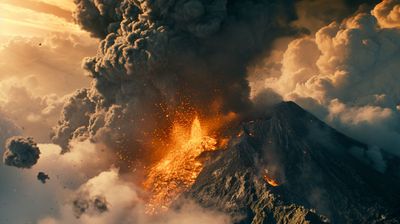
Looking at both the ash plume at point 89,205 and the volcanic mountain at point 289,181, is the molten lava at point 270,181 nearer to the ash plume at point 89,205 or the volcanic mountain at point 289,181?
the volcanic mountain at point 289,181

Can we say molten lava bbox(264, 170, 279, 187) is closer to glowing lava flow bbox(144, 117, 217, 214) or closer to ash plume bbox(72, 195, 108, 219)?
glowing lava flow bbox(144, 117, 217, 214)

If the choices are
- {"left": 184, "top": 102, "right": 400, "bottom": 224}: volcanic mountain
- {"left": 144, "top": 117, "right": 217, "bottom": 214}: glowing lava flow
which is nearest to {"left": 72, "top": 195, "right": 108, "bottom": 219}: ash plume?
{"left": 144, "top": 117, "right": 217, "bottom": 214}: glowing lava flow

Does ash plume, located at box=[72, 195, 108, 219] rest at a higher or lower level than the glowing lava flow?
lower

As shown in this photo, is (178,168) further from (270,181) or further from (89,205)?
(89,205)

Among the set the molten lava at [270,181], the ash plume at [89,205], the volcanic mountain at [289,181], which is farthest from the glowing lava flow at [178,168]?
the molten lava at [270,181]

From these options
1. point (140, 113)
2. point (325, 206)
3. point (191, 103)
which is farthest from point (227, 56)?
point (325, 206)

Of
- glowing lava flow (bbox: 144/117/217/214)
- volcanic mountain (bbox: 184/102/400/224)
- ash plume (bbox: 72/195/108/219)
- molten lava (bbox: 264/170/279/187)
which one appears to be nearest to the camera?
volcanic mountain (bbox: 184/102/400/224)

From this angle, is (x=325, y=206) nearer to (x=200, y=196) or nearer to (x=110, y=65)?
(x=200, y=196)

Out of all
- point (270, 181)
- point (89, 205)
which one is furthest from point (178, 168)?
point (89, 205)
